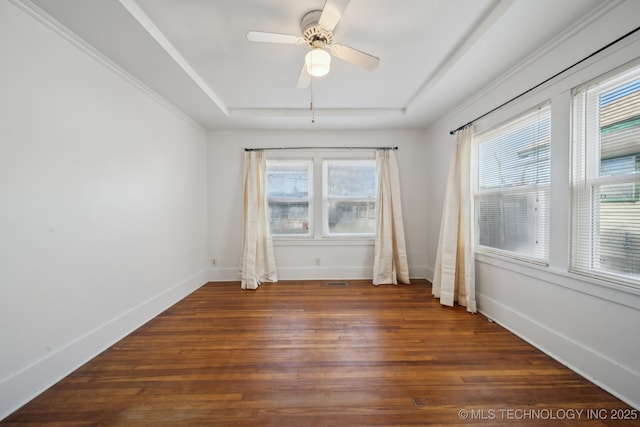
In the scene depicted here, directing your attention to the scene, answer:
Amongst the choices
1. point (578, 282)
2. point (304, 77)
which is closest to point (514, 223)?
point (578, 282)

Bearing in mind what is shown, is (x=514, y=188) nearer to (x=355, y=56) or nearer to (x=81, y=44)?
(x=355, y=56)

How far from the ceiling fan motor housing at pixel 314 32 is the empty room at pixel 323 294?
0.09 ft

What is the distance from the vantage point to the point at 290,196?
387cm

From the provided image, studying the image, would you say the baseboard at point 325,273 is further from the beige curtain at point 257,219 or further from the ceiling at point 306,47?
the ceiling at point 306,47

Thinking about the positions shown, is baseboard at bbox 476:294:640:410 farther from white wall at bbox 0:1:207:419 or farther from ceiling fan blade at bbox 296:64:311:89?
white wall at bbox 0:1:207:419

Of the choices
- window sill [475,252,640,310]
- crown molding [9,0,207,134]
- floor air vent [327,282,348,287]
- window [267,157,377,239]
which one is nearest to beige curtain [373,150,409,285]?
window [267,157,377,239]

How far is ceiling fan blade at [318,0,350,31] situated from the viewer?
1324 millimetres

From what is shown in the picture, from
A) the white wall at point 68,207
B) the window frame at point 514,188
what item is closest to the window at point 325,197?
the window frame at point 514,188

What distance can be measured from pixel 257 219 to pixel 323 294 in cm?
148

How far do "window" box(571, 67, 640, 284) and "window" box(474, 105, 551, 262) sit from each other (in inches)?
9.6

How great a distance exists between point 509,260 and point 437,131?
2.09 m

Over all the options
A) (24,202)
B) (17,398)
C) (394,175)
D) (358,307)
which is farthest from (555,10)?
(17,398)

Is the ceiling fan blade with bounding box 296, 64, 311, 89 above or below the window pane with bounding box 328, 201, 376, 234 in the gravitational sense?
above

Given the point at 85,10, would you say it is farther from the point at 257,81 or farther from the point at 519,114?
the point at 519,114
